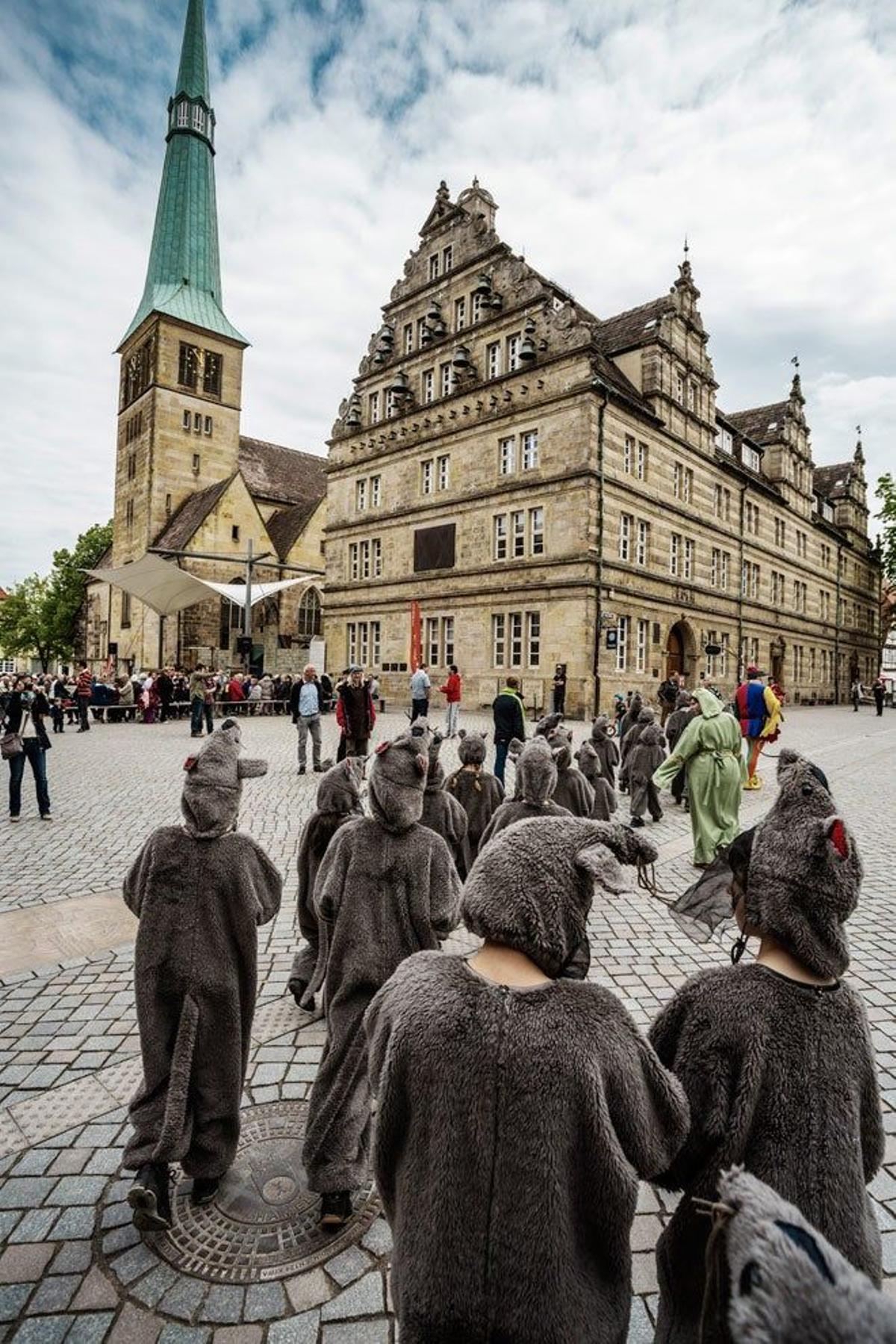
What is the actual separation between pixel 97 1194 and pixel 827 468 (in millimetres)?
61823

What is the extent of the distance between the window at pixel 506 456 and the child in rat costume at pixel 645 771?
18394 mm

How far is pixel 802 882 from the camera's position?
1.67 meters

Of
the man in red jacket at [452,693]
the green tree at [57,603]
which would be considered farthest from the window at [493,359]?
the green tree at [57,603]

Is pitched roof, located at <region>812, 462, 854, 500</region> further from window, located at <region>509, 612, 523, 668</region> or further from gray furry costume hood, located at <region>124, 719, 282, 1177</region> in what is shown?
gray furry costume hood, located at <region>124, 719, 282, 1177</region>

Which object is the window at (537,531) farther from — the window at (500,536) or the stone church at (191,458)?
the stone church at (191,458)

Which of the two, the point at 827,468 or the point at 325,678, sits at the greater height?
the point at 827,468

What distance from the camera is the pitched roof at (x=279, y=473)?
1950 inches

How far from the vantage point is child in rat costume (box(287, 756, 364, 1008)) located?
4.32m

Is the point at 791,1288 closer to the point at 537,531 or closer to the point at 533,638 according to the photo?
the point at 533,638

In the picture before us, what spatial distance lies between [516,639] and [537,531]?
391cm

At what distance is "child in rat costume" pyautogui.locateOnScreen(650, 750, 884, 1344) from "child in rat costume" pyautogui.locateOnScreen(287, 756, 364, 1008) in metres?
2.81

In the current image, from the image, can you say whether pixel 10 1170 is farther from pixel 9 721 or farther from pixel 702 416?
pixel 702 416

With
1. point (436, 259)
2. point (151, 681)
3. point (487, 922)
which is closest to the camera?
point (487, 922)

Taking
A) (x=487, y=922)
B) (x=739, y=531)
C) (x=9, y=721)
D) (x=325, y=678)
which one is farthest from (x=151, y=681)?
(x=739, y=531)
